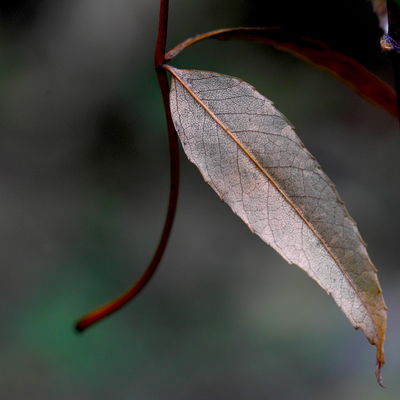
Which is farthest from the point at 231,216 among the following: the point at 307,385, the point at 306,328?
the point at 307,385

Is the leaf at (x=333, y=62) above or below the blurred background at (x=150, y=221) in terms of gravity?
above

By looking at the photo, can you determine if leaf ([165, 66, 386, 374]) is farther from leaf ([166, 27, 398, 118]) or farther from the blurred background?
the blurred background

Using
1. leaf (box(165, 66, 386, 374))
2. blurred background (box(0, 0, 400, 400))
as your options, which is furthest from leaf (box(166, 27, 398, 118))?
blurred background (box(0, 0, 400, 400))

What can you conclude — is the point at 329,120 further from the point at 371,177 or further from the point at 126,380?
the point at 126,380

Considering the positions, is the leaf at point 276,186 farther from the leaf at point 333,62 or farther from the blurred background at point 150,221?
the blurred background at point 150,221

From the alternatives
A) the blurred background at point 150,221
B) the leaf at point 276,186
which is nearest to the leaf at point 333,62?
the leaf at point 276,186

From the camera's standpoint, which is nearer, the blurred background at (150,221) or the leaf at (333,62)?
the leaf at (333,62)

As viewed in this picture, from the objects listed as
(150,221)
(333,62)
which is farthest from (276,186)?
(150,221)
